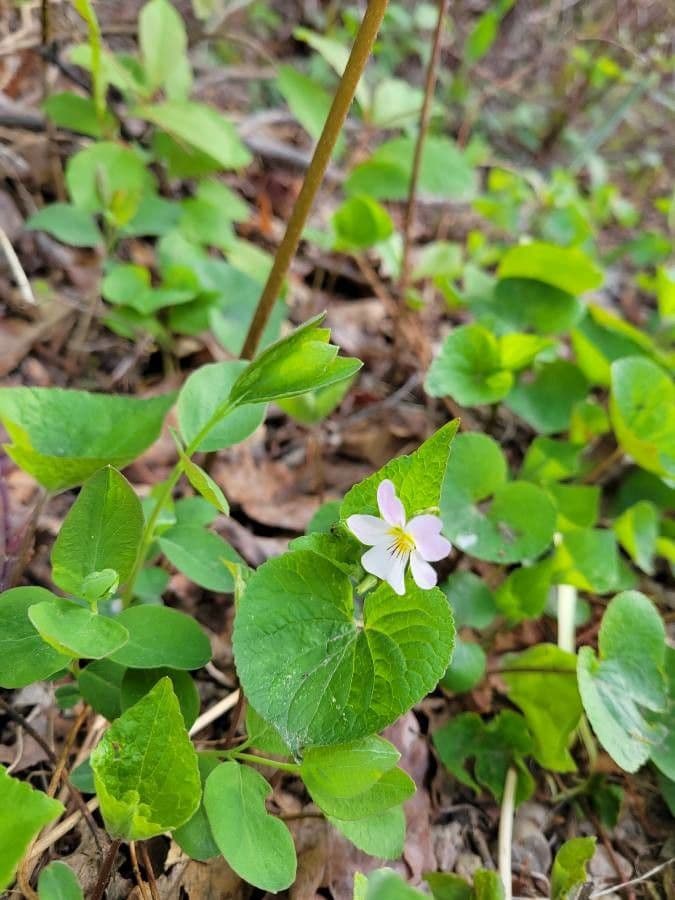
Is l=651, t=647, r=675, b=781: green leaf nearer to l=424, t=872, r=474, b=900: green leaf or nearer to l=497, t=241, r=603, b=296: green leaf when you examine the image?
l=424, t=872, r=474, b=900: green leaf

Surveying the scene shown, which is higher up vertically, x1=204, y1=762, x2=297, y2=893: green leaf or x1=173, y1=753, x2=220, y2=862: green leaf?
x1=204, y1=762, x2=297, y2=893: green leaf

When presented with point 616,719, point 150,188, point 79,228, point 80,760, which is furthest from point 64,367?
point 616,719

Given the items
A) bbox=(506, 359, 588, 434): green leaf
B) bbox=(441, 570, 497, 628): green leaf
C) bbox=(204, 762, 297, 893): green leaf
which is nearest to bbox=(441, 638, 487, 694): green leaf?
bbox=(441, 570, 497, 628): green leaf

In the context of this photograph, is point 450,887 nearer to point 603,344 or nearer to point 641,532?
point 641,532

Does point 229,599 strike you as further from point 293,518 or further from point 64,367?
point 64,367

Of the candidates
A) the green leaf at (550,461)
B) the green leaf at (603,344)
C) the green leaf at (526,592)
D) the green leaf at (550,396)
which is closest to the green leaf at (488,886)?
the green leaf at (526,592)

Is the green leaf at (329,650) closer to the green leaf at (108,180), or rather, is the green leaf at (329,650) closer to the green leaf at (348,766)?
the green leaf at (348,766)
